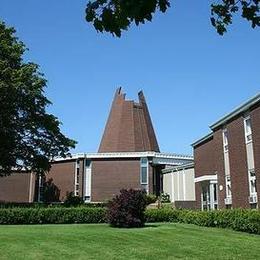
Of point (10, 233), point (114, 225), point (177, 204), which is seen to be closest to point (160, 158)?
point (177, 204)

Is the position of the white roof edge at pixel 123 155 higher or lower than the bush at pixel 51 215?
higher

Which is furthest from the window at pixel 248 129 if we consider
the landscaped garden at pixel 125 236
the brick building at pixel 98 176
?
the brick building at pixel 98 176

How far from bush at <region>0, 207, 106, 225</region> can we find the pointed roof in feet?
128

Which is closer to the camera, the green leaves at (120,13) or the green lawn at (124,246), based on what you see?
the green leaves at (120,13)

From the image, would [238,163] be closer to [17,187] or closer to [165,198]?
[165,198]

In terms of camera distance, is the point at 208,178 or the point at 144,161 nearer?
the point at 208,178

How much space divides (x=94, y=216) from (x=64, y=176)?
3142 cm

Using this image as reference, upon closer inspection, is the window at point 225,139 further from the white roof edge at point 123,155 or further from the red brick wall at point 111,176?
the red brick wall at point 111,176

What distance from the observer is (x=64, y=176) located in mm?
59406

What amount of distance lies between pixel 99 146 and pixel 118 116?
5313 millimetres

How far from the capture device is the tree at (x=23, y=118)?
35.7 metres

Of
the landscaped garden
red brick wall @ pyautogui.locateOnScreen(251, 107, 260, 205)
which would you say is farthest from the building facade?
red brick wall @ pyautogui.locateOnScreen(251, 107, 260, 205)

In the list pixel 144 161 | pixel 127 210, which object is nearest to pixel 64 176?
pixel 144 161

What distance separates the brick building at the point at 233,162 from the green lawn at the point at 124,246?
9417 millimetres
